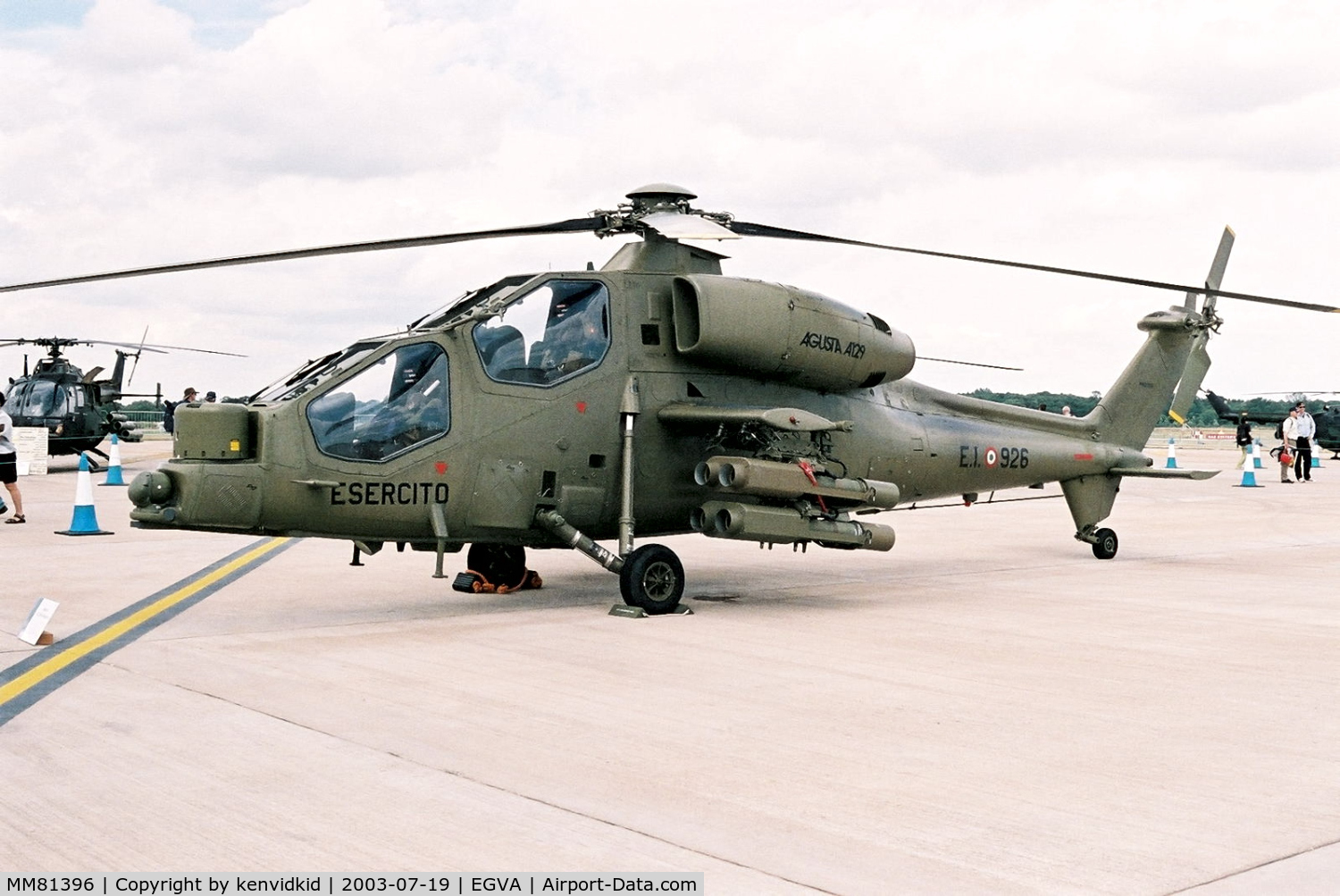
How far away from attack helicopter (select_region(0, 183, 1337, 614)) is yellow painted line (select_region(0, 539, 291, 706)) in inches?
32.9

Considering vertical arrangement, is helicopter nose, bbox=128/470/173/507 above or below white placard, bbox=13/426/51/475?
below

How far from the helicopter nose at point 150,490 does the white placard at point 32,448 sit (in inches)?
851

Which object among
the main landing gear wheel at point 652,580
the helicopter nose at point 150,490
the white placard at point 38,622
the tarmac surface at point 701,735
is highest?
the helicopter nose at point 150,490

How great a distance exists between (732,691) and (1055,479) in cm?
819

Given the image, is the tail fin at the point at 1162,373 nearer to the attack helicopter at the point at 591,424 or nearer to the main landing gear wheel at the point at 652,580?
the attack helicopter at the point at 591,424

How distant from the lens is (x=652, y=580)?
31.9 feet

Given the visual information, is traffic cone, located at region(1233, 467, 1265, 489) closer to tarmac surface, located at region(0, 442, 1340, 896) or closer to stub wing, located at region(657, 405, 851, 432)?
tarmac surface, located at region(0, 442, 1340, 896)

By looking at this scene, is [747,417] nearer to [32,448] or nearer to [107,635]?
[107,635]

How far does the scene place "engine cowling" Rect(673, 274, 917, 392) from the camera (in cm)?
1021

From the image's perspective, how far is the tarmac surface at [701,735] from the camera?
4199 millimetres

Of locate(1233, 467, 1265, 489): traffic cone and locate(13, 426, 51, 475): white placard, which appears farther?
locate(1233, 467, 1265, 489): traffic cone

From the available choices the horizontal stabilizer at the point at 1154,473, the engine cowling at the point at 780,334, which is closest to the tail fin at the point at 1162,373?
the horizontal stabilizer at the point at 1154,473

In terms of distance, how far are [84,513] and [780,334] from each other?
9806mm

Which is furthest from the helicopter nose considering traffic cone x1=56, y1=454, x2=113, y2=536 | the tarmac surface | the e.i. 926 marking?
traffic cone x1=56, y1=454, x2=113, y2=536
